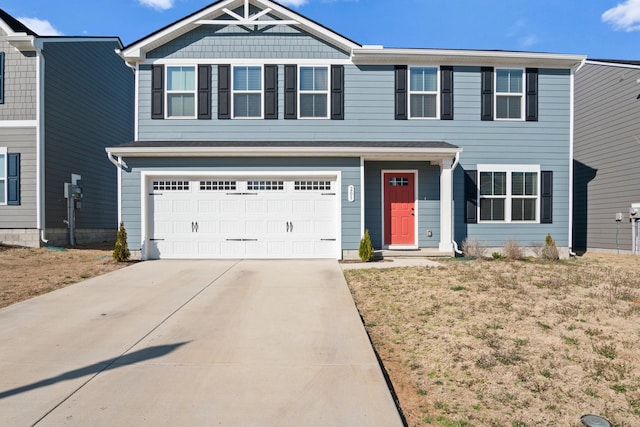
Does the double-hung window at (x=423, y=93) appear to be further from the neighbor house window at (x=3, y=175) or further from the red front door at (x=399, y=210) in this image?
the neighbor house window at (x=3, y=175)

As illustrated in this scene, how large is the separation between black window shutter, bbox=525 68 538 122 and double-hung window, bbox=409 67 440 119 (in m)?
2.82

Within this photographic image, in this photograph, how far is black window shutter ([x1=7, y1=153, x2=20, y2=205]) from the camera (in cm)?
1295

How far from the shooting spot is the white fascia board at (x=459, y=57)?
11.6 metres

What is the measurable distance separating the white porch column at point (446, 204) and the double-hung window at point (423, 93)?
5.85 feet

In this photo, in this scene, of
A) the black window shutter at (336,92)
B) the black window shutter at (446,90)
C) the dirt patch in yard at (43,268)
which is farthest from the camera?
the black window shutter at (446,90)

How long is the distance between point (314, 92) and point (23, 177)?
1006 cm

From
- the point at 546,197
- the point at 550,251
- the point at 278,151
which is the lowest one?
the point at 550,251

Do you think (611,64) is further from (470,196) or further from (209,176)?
(209,176)

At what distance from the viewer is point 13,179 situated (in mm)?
12984

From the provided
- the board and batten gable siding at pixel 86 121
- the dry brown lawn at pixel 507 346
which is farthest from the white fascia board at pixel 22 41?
the dry brown lawn at pixel 507 346

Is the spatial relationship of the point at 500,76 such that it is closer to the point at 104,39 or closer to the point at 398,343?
the point at 398,343

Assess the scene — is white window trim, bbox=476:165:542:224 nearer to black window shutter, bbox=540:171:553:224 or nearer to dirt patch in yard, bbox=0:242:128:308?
black window shutter, bbox=540:171:553:224

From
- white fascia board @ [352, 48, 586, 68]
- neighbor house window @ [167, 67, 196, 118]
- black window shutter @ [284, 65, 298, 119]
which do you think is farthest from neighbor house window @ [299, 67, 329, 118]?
neighbor house window @ [167, 67, 196, 118]

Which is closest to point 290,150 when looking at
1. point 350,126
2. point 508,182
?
point 350,126
